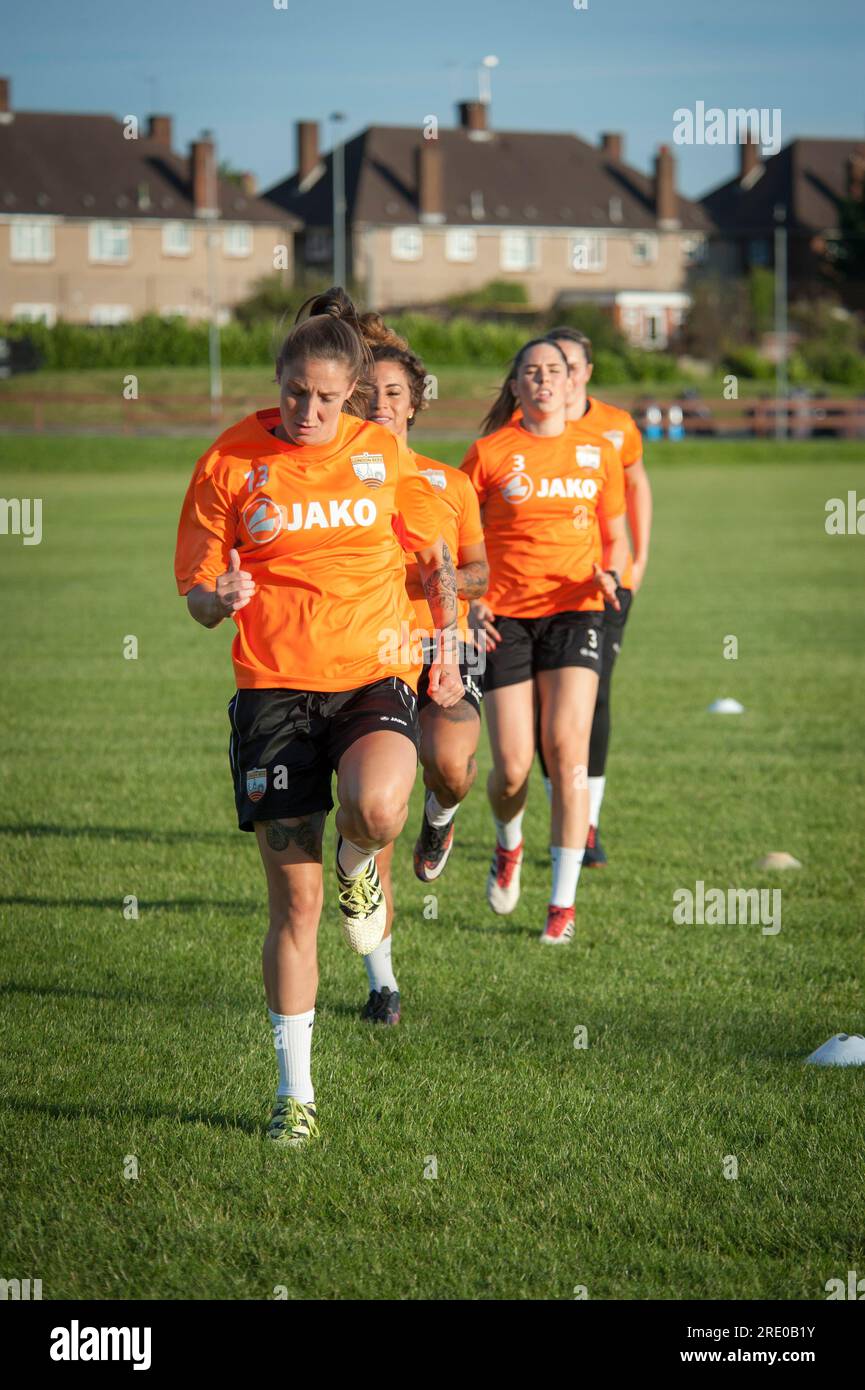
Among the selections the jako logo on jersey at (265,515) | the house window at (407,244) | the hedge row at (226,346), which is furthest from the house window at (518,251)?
the jako logo on jersey at (265,515)

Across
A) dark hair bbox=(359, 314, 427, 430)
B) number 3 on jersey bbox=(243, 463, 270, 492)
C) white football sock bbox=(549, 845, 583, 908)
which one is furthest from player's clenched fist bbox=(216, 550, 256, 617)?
white football sock bbox=(549, 845, 583, 908)

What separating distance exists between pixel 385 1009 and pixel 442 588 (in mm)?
1583

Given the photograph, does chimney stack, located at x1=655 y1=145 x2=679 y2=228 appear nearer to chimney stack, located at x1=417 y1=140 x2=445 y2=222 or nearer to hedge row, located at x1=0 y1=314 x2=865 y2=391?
chimney stack, located at x1=417 y1=140 x2=445 y2=222

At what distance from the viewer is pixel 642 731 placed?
12.0 m

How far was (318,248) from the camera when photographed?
79.9 m

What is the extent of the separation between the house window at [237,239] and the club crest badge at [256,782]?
2872 inches

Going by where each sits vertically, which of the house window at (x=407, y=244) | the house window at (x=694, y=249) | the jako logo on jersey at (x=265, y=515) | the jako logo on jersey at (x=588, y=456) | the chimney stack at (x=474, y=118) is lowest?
the jako logo on jersey at (x=265, y=515)

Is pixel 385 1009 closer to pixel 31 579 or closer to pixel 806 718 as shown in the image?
pixel 806 718

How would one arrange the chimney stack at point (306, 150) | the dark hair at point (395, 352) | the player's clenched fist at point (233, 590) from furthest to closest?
1. the chimney stack at point (306, 150)
2. the dark hair at point (395, 352)
3. the player's clenched fist at point (233, 590)

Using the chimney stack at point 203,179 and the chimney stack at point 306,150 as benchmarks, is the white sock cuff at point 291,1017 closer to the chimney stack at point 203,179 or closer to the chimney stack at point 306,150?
the chimney stack at point 203,179

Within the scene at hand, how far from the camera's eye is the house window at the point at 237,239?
243 feet

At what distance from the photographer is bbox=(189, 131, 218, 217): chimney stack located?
7250 centimetres

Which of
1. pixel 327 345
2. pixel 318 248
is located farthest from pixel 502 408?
pixel 318 248

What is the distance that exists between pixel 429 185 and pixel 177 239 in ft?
41.8
